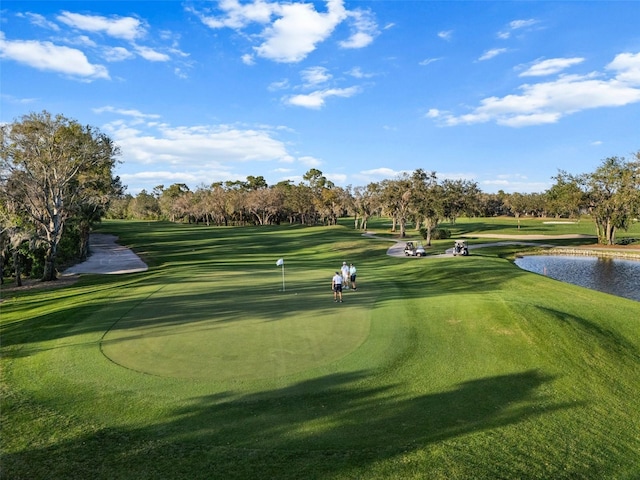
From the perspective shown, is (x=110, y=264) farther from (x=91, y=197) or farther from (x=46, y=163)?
(x=46, y=163)

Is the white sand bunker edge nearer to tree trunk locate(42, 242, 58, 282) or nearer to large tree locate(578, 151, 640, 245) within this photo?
tree trunk locate(42, 242, 58, 282)

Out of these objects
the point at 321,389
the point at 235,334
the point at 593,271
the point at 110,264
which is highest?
the point at 235,334

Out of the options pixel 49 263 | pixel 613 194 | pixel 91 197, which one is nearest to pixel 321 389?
pixel 49 263

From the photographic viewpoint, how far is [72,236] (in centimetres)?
5181

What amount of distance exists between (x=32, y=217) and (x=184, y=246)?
34.9 meters

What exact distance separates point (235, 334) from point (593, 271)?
39470mm

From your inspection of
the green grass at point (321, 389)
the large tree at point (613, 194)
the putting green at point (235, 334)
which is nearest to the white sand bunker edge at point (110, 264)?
the green grass at point (321, 389)

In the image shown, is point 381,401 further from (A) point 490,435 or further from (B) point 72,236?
(B) point 72,236

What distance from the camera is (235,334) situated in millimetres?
14758

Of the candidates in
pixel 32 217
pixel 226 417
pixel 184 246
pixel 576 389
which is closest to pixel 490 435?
pixel 576 389

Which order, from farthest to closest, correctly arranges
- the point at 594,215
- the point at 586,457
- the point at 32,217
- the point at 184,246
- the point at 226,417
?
the point at 184,246
the point at 594,215
the point at 32,217
the point at 226,417
the point at 586,457

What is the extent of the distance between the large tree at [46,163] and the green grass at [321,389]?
50.4ft

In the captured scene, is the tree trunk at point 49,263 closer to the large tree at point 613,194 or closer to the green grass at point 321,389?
the green grass at point 321,389

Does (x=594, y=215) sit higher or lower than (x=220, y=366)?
higher
